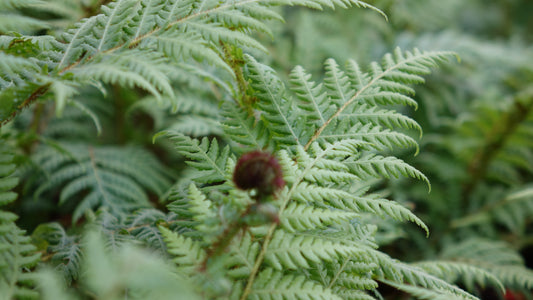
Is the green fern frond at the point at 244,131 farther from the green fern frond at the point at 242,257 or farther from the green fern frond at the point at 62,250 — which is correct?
the green fern frond at the point at 62,250

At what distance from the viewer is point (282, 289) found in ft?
2.57

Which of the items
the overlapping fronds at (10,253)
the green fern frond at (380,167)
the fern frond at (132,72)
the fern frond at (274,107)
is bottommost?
the overlapping fronds at (10,253)

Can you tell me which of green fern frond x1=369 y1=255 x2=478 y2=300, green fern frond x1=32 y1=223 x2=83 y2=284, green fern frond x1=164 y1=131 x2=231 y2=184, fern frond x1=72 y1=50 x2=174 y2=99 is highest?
fern frond x1=72 y1=50 x2=174 y2=99

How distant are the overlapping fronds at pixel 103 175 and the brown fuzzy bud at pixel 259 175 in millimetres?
836

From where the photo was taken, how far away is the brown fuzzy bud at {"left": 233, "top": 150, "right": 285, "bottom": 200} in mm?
751

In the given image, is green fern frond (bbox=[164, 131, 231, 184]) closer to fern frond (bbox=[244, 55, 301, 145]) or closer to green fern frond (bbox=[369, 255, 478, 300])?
fern frond (bbox=[244, 55, 301, 145])

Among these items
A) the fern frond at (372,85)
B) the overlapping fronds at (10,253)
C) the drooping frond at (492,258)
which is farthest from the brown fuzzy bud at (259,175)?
the drooping frond at (492,258)

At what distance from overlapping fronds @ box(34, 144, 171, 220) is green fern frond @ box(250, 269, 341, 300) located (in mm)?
824

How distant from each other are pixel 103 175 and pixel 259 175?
1.23m

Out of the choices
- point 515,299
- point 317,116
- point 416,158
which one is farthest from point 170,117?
point 515,299

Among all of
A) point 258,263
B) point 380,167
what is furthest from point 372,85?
point 258,263

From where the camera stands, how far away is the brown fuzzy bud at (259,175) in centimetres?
75

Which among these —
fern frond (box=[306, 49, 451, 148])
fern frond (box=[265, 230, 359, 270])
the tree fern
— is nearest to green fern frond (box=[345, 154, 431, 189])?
the tree fern

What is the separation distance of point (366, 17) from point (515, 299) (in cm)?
210
